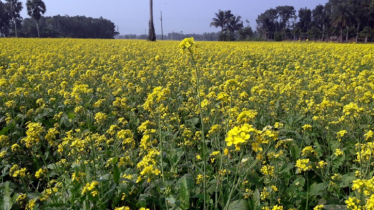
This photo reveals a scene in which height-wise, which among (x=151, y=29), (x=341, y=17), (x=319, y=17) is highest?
(x=319, y=17)

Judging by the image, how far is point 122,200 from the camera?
7.37 ft

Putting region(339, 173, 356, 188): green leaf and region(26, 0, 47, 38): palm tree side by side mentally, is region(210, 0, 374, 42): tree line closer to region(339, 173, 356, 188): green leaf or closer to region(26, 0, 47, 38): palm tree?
region(26, 0, 47, 38): palm tree

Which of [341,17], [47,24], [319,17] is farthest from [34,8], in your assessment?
[319,17]

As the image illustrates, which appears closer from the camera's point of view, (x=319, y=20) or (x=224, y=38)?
(x=224, y=38)

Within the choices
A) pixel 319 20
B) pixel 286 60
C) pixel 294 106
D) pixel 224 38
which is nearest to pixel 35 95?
pixel 294 106

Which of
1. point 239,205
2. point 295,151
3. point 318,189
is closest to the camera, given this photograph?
point 239,205

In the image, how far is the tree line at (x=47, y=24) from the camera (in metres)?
54.0

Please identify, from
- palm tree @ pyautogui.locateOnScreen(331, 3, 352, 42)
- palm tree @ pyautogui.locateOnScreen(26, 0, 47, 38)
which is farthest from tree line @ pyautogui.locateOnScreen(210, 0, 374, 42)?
palm tree @ pyautogui.locateOnScreen(26, 0, 47, 38)

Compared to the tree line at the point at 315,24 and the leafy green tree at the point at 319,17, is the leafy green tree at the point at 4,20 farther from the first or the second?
the leafy green tree at the point at 319,17

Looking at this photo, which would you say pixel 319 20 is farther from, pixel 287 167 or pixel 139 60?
pixel 287 167

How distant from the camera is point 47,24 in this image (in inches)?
2968

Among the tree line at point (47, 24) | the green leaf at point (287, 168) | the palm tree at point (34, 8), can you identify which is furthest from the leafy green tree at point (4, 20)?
the green leaf at point (287, 168)

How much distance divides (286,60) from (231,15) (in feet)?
195

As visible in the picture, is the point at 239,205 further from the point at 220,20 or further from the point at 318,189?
the point at 220,20
